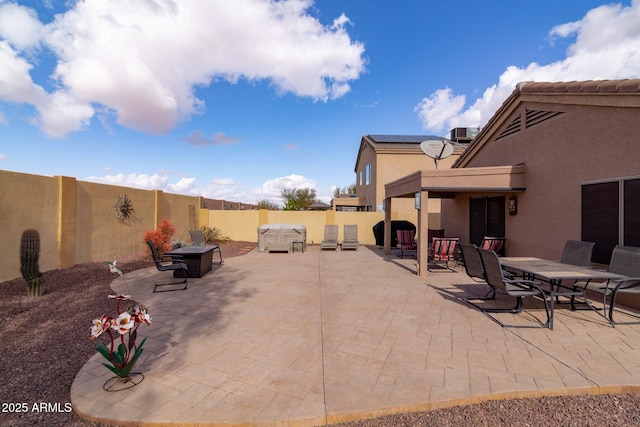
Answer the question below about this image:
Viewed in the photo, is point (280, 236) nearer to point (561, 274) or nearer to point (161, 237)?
point (161, 237)

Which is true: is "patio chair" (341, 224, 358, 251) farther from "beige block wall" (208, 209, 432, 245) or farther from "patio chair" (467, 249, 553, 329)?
"patio chair" (467, 249, 553, 329)

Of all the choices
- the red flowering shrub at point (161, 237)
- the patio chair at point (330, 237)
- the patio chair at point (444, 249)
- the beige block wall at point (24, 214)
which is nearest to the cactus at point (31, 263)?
the beige block wall at point (24, 214)

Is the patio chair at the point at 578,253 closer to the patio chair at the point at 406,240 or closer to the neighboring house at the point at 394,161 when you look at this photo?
the patio chair at the point at 406,240

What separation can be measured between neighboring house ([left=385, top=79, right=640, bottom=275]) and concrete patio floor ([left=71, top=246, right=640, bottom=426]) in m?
2.17

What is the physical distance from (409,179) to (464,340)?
5.70 metres

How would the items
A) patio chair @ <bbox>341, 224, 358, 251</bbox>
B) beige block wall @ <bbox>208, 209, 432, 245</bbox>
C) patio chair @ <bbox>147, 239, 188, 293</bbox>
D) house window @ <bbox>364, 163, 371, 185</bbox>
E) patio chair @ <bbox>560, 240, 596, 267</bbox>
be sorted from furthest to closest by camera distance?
house window @ <bbox>364, 163, 371, 185</bbox>, beige block wall @ <bbox>208, 209, 432, 245</bbox>, patio chair @ <bbox>341, 224, 358, 251</bbox>, patio chair @ <bbox>147, 239, 188, 293</bbox>, patio chair @ <bbox>560, 240, 596, 267</bbox>

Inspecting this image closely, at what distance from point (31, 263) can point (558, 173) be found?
11.0 metres

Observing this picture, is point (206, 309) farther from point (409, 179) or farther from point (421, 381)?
point (409, 179)

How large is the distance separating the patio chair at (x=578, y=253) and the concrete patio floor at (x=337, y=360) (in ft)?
3.49

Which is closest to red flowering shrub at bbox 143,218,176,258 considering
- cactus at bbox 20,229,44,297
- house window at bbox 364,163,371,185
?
cactus at bbox 20,229,44,297

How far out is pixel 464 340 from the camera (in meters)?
3.57

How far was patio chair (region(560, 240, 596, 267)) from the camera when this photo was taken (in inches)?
204

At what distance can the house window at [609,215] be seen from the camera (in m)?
4.94

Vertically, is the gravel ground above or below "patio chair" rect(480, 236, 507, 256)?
below
